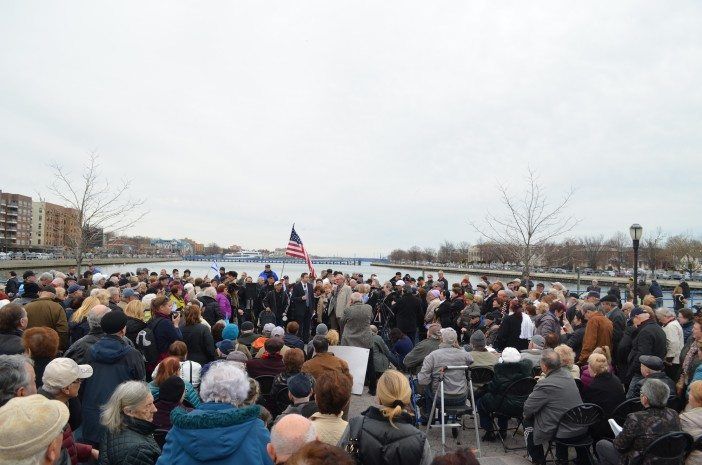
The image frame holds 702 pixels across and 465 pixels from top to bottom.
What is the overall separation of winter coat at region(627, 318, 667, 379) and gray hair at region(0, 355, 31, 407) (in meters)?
7.45

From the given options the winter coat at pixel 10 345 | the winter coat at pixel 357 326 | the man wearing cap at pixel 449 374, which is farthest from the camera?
the winter coat at pixel 357 326

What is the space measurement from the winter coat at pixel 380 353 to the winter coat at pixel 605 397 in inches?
136

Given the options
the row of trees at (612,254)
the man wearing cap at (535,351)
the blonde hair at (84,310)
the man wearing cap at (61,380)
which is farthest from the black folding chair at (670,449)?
the row of trees at (612,254)

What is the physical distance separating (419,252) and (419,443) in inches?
5992

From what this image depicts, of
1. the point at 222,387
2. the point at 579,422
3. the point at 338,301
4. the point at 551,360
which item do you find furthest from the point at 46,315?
the point at 579,422

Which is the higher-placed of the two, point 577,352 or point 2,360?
point 2,360

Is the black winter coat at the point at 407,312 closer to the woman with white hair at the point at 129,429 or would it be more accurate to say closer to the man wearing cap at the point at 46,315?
the man wearing cap at the point at 46,315

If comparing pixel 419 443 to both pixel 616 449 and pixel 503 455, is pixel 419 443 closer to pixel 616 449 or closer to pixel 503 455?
pixel 616 449

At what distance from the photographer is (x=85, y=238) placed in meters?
21.1

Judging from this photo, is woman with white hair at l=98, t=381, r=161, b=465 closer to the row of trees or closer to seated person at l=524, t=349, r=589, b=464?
seated person at l=524, t=349, r=589, b=464

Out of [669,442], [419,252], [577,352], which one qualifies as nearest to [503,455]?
[669,442]

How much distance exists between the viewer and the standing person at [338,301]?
11.5m

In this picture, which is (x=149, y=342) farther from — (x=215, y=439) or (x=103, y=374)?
(x=215, y=439)

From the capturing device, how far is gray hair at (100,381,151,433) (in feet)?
10.3
